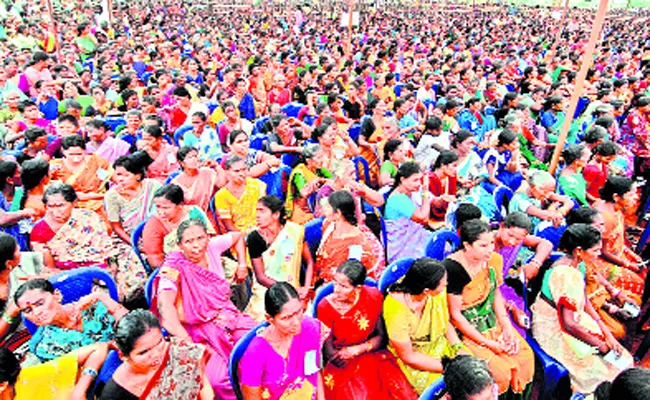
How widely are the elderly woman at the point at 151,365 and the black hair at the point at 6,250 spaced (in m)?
1.09

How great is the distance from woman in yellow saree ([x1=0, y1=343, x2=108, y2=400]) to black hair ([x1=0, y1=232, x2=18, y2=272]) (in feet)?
2.77

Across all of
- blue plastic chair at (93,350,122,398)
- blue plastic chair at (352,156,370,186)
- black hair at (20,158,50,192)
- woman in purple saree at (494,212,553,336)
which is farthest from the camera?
blue plastic chair at (352,156,370,186)

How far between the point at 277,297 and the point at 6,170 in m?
2.72

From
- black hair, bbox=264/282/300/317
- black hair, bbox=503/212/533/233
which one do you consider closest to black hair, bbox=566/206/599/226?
black hair, bbox=503/212/533/233

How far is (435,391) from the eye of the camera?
6.00ft

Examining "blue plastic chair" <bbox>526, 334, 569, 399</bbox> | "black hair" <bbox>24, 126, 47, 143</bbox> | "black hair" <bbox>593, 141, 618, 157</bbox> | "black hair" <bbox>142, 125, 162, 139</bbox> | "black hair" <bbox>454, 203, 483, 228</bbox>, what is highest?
"black hair" <bbox>142, 125, 162, 139</bbox>

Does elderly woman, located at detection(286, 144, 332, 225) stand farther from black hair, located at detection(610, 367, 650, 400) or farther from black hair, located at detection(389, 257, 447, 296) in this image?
black hair, located at detection(610, 367, 650, 400)

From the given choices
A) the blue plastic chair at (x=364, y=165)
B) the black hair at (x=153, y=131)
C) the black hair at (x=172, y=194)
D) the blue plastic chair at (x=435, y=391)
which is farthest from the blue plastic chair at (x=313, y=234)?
the black hair at (x=153, y=131)

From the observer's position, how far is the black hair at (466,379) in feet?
5.48

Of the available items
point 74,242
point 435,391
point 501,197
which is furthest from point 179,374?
point 501,197

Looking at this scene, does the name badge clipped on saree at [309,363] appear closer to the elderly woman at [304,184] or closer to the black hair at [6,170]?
the elderly woman at [304,184]

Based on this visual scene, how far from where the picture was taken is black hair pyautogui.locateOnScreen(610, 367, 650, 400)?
1.62 meters

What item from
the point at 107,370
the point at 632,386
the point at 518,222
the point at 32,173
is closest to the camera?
the point at 632,386

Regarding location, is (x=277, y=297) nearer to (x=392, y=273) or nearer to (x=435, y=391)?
(x=435, y=391)
